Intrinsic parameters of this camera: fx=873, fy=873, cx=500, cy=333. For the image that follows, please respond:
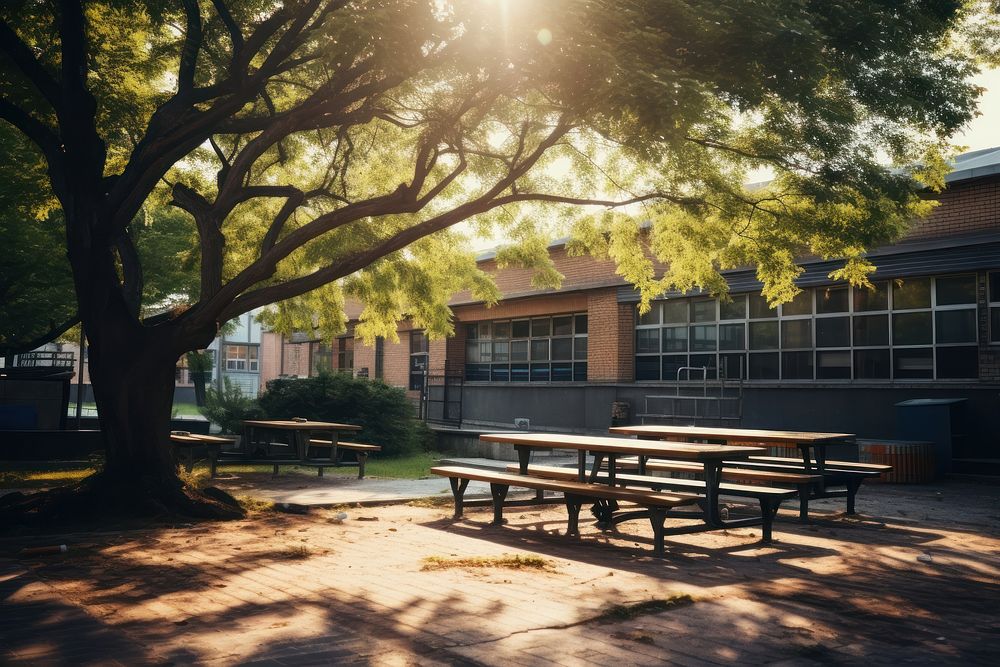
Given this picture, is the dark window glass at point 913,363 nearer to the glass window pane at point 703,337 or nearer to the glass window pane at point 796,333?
the glass window pane at point 796,333

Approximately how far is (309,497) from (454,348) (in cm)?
1732

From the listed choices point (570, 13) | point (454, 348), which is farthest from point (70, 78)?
point (454, 348)

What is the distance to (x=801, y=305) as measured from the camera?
18.7 meters

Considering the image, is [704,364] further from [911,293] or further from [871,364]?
[911,293]

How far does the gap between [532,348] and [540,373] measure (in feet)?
2.74

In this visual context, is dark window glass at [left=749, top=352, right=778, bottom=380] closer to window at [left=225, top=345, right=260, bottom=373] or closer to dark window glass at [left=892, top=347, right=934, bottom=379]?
dark window glass at [left=892, top=347, right=934, bottom=379]

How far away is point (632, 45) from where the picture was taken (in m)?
8.36

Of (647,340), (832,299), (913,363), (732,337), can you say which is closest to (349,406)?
(647,340)

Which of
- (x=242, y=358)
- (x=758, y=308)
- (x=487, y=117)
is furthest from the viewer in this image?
(x=242, y=358)

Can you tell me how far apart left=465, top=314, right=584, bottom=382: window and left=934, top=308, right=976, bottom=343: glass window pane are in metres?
7.00

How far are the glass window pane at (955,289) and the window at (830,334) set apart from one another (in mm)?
18

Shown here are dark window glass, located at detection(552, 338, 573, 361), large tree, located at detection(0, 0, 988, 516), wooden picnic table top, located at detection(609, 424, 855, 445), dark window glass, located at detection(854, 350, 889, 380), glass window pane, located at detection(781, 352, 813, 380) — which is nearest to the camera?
large tree, located at detection(0, 0, 988, 516)

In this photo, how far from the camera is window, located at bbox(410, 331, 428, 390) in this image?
99.7ft

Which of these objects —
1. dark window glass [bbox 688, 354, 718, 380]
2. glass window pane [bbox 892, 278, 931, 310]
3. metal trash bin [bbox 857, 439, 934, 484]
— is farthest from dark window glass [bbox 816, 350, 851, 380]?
metal trash bin [bbox 857, 439, 934, 484]
